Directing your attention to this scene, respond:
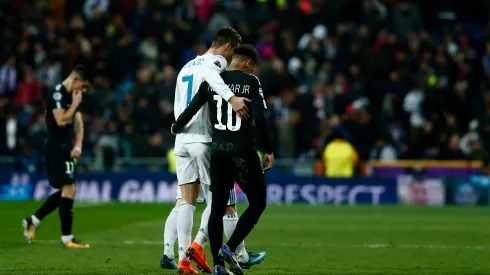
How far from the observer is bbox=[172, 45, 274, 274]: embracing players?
396 inches

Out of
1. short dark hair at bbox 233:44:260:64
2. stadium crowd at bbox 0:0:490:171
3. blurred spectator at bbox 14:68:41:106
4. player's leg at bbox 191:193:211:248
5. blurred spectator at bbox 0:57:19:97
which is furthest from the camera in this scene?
blurred spectator at bbox 0:57:19:97

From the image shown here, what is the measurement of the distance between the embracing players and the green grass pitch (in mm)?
790

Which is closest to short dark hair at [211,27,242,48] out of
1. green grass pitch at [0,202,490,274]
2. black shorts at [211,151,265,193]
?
black shorts at [211,151,265,193]

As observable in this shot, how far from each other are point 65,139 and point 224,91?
4771mm

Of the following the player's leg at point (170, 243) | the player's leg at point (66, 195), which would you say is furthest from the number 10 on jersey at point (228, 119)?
the player's leg at point (66, 195)

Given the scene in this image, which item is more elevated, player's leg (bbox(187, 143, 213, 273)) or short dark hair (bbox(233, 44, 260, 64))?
short dark hair (bbox(233, 44, 260, 64))

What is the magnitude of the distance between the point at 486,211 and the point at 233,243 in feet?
43.9

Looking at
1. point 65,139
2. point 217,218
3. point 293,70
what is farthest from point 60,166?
point 293,70

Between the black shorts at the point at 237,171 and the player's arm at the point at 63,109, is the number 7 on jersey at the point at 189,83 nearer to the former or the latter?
the black shorts at the point at 237,171

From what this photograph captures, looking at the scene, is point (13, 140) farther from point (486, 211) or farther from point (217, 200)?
point (217, 200)

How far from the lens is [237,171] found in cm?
1012

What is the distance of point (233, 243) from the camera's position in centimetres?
1012

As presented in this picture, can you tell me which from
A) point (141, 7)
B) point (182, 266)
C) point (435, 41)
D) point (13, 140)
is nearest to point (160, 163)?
point (13, 140)

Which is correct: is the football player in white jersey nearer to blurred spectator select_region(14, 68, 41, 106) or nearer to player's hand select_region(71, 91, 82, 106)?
player's hand select_region(71, 91, 82, 106)
